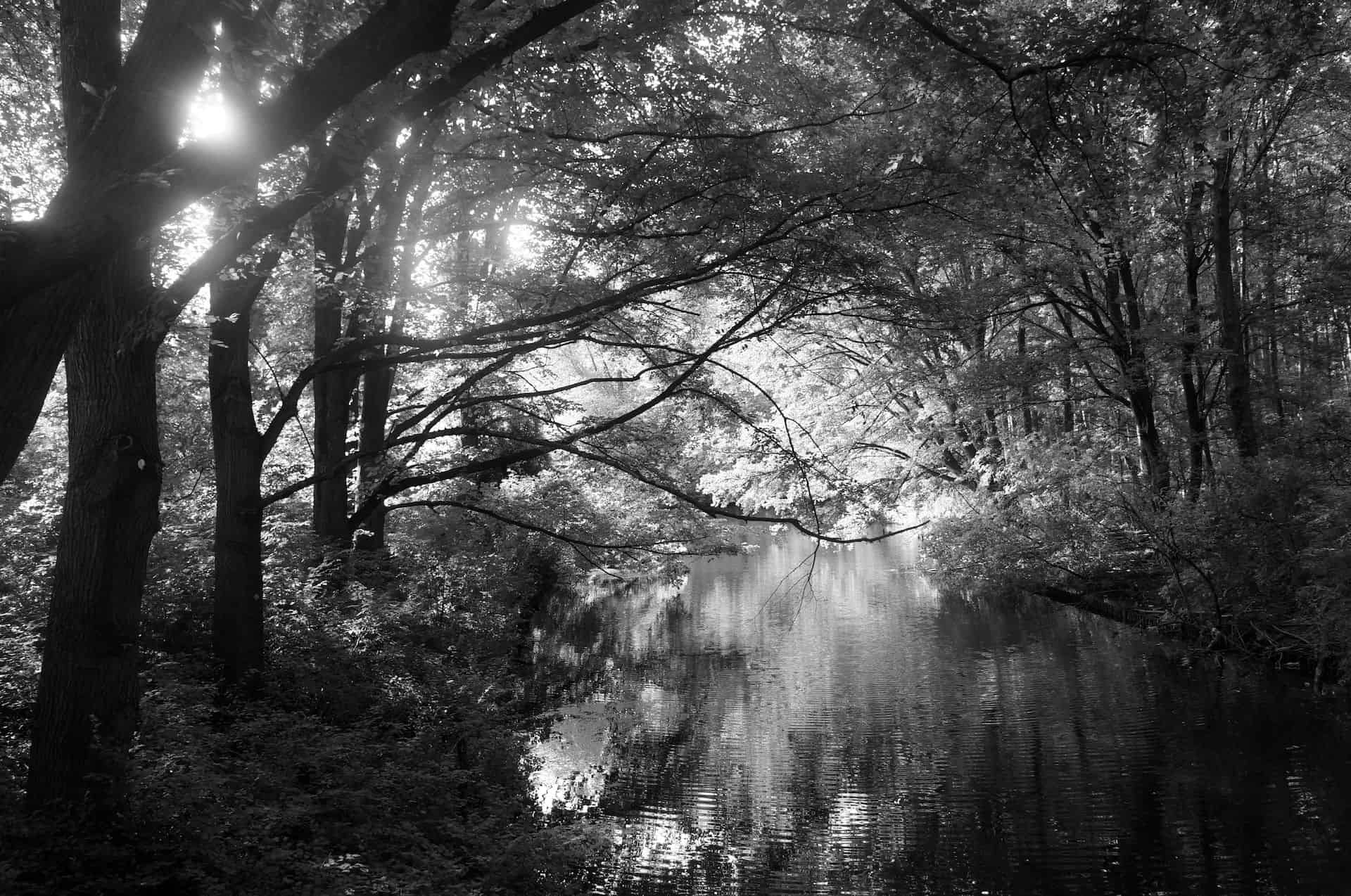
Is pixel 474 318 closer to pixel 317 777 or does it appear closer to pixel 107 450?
pixel 107 450

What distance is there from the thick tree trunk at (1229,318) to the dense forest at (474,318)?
0.08 meters

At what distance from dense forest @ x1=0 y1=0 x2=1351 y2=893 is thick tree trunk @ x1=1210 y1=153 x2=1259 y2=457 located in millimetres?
76

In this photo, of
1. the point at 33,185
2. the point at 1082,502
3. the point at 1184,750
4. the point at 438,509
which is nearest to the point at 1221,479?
the point at 1082,502

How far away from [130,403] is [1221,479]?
13.1 metres

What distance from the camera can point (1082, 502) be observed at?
15219 mm

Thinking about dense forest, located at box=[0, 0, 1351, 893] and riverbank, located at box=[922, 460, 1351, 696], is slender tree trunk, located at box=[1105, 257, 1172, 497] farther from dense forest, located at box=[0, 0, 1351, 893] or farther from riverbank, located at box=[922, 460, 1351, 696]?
riverbank, located at box=[922, 460, 1351, 696]

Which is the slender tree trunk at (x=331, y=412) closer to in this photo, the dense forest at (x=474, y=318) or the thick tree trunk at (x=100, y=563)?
the dense forest at (x=474, y=318)

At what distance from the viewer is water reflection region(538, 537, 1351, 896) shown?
273 inches

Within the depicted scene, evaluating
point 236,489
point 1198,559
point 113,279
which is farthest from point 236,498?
point 1198,559

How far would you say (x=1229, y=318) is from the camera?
13.9 meters

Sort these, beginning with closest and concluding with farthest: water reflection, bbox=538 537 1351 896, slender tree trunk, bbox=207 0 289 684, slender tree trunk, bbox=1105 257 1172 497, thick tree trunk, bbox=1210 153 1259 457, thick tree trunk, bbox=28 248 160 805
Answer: thick tree trunk, bbox=28 248 160 805 < water reflection, bbox=538 537 1351 896 < slender tree trunk, bbox=207 0 289 684 < thick tree trunk, bbox=1210 153 1259 457 < slender tree trunk, bbox=1105 257 1172 497

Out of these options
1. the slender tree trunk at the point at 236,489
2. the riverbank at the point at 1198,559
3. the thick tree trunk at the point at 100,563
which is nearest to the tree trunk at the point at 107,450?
the thick tree trunk at the point at 100,563

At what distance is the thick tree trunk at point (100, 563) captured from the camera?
467 cm

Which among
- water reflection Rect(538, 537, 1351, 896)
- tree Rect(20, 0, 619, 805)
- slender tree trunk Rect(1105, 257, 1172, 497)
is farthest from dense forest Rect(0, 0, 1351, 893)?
water reflection Rect(538, 537, 1351, 896)
